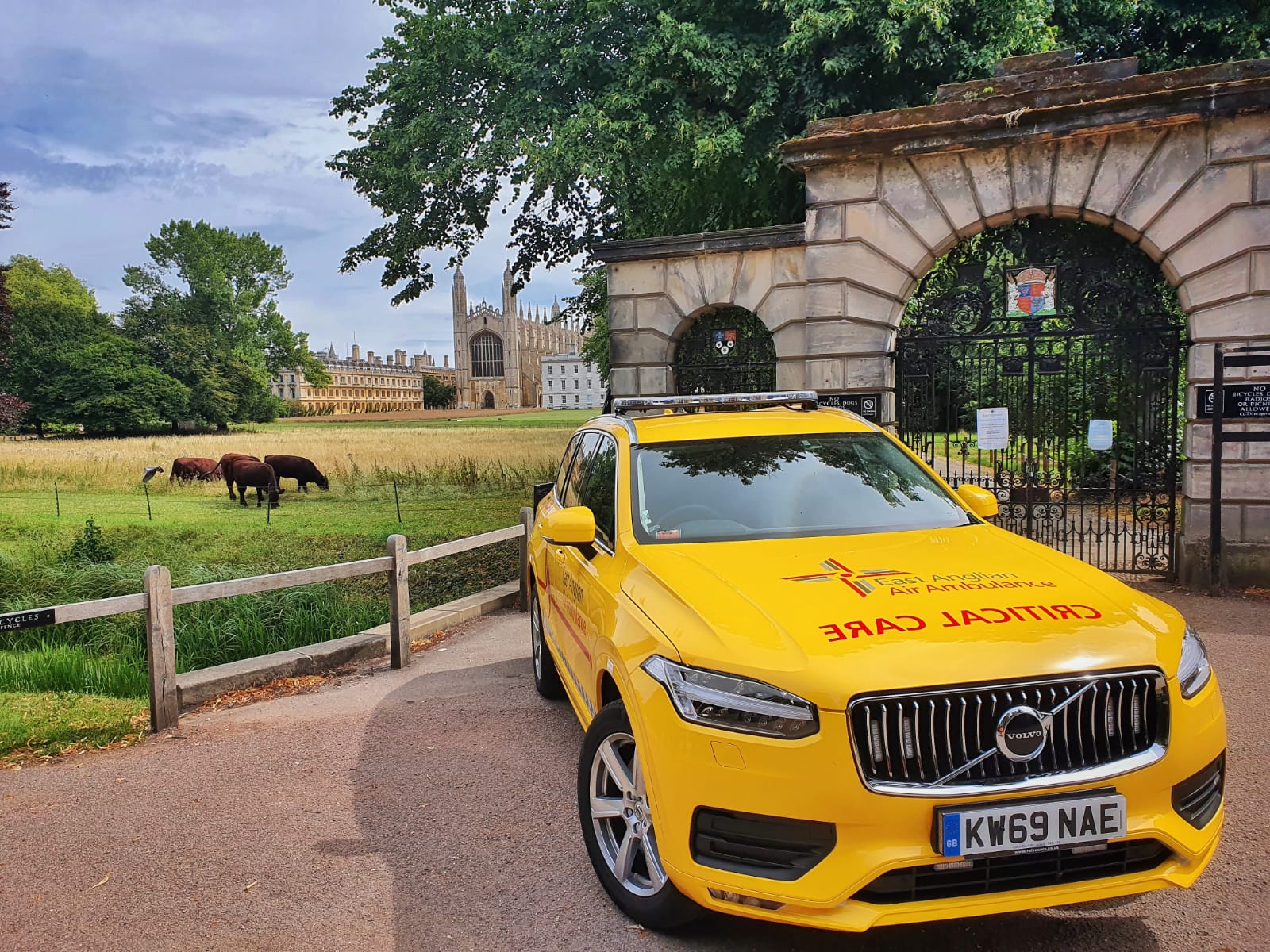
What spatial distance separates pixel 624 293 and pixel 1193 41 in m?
12.4

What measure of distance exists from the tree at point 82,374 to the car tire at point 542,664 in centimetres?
980

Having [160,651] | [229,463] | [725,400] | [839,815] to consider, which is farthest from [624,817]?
[229,463]

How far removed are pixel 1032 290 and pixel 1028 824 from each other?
8.78 metres

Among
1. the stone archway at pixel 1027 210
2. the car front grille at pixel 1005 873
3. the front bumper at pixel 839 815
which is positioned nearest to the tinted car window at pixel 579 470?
the front bumper at pixel 839 815

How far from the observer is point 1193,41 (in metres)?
16.7

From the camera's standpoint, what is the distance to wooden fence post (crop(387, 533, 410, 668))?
7305 mm

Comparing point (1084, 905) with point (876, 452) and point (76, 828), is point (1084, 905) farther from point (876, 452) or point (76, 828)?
point (76, 828)

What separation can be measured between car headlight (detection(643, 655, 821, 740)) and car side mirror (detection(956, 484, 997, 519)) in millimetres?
2166

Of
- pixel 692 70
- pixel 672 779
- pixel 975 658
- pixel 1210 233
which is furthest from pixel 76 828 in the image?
pixel 692 70

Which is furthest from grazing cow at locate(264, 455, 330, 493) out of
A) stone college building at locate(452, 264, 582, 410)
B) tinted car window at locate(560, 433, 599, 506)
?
stone college building at locate(452, 264, 582, 410)

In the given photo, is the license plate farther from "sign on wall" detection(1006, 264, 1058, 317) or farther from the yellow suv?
"sign on wall" detection(1006, 264, 1058, 317)

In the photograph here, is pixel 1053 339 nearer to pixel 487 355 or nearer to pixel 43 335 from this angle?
pixel 43 335

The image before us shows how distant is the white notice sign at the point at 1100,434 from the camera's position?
9.79 m

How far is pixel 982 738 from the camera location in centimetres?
280
